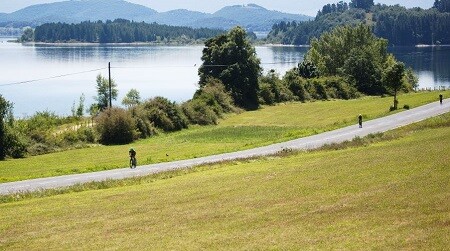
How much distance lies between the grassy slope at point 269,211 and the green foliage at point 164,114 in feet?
127

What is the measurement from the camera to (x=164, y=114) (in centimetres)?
7419

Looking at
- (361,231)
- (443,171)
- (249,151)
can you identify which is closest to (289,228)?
(361,231)

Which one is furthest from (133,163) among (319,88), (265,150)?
(319,88)

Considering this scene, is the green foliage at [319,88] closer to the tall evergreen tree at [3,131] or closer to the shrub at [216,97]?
the shrub at [216,97]

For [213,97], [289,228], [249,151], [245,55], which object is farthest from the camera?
[245,55]

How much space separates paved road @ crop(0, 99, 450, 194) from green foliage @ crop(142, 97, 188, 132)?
23.2 meters

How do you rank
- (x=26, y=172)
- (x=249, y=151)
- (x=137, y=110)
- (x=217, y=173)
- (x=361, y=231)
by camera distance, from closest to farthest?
1. (x=361, y=231)
2. (x=217, y=173)
3. (x=26, y=172)
4. (x=249, y=151)
5. (x=137, y=110)

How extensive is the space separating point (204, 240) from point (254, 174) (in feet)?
45.1


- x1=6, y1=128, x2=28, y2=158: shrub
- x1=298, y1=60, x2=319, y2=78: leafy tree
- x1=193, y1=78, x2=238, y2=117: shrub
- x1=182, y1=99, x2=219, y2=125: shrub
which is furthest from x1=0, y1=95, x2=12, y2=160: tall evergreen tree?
x1=298, y1=60, x2=319, y2=78: leafy tree

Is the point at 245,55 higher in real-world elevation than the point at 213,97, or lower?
higher

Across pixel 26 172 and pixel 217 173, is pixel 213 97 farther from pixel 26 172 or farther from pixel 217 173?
pixel 217 173

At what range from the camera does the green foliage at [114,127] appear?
6594 cm

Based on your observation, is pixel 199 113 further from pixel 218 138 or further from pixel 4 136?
pixel 4 136

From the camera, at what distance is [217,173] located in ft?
120
